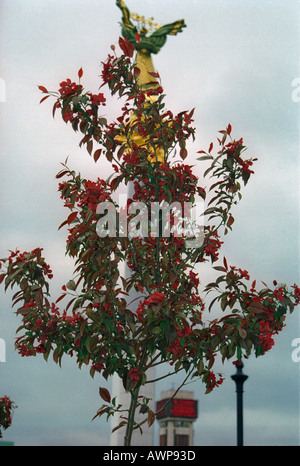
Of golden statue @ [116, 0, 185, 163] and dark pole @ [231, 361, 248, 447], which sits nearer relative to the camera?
dark pole @ [231, 361, 248, 447]

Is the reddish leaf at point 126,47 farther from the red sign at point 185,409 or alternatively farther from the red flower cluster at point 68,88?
the red sign at point 185,409

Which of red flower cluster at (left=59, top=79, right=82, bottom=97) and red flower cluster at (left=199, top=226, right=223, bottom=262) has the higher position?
red flower cluster at (left=59, top=79, right=82, bottom=97)

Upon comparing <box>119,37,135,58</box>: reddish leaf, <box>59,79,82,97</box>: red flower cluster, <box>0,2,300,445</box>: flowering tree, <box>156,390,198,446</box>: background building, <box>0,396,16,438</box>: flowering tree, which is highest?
<box>119,37,135,58</box>: reddish leaf

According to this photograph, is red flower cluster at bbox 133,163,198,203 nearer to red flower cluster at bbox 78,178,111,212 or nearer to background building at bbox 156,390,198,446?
red flower cluster at bbox 78,178,111,212

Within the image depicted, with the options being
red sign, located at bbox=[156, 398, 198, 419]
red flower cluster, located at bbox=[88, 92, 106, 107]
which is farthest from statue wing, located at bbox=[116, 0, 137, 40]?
red sign, located at bbox=[156, 398, 198, 419]

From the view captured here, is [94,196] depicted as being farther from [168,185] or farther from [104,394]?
[104,394]

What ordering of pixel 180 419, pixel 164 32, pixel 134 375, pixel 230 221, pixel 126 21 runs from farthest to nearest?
pixel 180 419 → pixel 164 32 → pixel 126 21 → pixel 230 221 → pixel 134 375

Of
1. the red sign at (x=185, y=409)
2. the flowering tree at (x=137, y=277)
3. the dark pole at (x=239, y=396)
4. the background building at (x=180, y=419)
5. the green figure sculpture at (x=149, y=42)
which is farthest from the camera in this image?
the background building at (x=180, y=419)

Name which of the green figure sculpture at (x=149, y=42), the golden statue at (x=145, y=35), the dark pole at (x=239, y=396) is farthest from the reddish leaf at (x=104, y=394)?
the green figure sculpture at (x=149, y=42)

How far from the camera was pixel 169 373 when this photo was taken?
16.4 feet

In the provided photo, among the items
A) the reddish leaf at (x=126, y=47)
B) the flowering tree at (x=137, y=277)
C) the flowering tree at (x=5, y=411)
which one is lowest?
the flowering tree at (x=5, y=411)

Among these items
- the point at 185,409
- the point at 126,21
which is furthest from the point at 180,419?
the point at 126,21

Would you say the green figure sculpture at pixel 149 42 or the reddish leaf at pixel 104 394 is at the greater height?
the green figure sculpture at pixel 149 42

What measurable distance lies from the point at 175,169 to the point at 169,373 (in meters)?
2.04
